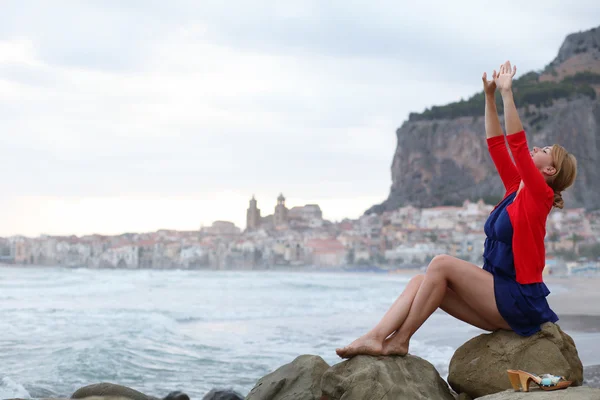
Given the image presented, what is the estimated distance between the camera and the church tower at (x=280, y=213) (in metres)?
132

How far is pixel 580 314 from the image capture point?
15.4 meters

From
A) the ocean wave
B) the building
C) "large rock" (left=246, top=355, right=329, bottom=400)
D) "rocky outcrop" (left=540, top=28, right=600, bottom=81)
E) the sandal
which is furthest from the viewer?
the building

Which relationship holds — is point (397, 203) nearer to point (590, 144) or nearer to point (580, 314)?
point (590, 144)

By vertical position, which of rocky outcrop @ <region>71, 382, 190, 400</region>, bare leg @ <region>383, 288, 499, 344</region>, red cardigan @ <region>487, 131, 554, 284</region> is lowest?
rocky outcrop @ <region>71, 382, 190, 400</region>

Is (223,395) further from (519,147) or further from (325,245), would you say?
(325,245)

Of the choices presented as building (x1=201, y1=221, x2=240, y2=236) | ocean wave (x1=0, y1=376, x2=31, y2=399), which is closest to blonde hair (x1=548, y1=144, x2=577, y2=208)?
ocean wave (x1=0, y1=376, x2=31, y2=399)

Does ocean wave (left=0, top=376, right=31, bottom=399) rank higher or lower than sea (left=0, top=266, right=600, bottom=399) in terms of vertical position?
higher

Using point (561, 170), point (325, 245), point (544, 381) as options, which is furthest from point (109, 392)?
point (325, 245)

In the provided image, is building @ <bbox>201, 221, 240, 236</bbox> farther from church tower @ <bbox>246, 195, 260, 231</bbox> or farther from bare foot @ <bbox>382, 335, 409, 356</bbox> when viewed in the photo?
bare foot @ <bbox>382, 335, 409, 356</bbox>

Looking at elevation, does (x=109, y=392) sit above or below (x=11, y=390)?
above

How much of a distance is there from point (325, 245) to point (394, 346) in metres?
93.8

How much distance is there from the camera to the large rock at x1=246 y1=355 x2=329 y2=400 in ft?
12.9

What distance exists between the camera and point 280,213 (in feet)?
441

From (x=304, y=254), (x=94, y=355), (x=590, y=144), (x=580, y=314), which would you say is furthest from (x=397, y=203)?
(x=94, y=355)
